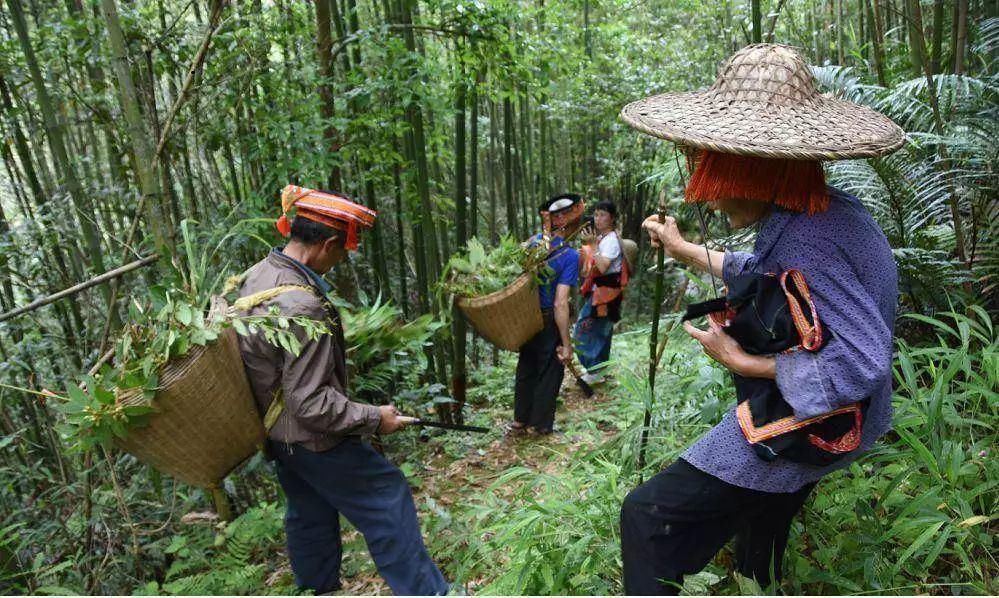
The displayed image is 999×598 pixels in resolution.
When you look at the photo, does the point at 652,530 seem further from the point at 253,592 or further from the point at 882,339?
the point at 253,592

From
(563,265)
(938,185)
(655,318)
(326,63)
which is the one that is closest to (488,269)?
(563,265)

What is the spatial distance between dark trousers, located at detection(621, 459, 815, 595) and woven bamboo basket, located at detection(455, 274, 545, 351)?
228 centimetres

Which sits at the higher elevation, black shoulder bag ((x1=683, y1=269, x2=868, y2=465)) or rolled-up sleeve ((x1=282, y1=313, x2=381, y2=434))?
black shoulder bag ((x1=683, y1=269, x2=868, y2=465))

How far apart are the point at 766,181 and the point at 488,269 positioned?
2.63m

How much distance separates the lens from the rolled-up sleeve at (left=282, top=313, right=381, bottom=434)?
2428mm

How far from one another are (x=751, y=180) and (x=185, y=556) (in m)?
3.41

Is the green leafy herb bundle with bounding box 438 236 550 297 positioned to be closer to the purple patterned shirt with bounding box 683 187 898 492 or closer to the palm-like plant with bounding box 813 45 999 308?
the palm-like plant with bounding box 813 45 999 308

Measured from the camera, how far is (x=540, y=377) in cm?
484

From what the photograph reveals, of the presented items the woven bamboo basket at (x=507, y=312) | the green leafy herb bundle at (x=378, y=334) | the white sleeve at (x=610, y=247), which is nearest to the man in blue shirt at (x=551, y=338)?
the woven bamboo basket at (x=507, y=312)

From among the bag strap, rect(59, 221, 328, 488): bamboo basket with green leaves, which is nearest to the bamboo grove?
rect(59, 221, 328, 488): bamboo basket with green leaves

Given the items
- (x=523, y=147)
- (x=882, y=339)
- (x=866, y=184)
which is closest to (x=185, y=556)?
(x=882, y=339)

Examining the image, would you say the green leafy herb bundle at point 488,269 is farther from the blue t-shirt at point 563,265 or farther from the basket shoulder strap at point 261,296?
the basket shoulder strap at point 261,296

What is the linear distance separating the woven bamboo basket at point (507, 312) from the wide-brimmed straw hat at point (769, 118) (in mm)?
2237

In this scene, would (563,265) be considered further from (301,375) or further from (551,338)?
(301,375)
